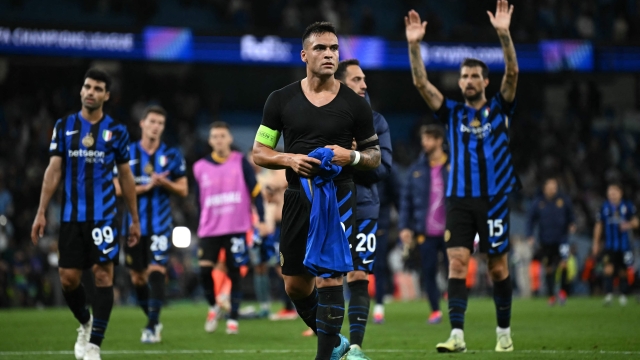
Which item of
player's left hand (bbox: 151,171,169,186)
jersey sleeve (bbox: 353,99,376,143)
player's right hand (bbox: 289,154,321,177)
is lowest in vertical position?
player's right hand (bbox: 289,154,321,177)

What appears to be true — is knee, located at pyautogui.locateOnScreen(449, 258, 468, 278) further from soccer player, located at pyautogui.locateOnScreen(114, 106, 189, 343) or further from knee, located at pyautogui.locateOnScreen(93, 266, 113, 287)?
soccer player, located at pyautogui.locateOnScreen(114, 106, 189, 343)

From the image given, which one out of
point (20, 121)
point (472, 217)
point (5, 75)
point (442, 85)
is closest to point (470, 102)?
point (472, 217)

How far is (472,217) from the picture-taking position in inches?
328

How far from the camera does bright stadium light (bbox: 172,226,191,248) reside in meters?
23.1

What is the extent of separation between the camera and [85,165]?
26.0 feet

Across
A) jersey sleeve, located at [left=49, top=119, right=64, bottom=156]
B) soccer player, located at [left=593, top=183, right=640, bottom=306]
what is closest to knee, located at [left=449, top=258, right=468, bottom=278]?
jersey sleeve, located at [left=49, top=119, right=64, bottom=156]

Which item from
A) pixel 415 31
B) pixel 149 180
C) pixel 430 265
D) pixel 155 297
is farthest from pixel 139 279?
pixel 430 265

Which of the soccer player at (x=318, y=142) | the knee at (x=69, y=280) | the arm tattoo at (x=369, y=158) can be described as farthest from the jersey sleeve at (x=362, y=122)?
the knee at (x=69, y=280)

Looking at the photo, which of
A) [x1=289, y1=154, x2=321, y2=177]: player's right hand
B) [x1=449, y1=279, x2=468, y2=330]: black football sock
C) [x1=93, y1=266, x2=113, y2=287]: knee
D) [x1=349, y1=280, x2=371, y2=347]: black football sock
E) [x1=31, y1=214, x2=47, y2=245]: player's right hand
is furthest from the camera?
[x1=449, y1=279, x2=468, y2=330]: black football sock

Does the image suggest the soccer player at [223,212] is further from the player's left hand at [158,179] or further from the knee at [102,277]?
the knee at [102,277]

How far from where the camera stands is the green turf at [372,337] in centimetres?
833

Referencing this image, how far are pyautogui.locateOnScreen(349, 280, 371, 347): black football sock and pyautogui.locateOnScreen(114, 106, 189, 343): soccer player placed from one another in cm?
329

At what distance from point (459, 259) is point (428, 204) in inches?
211

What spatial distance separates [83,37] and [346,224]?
18.7m
